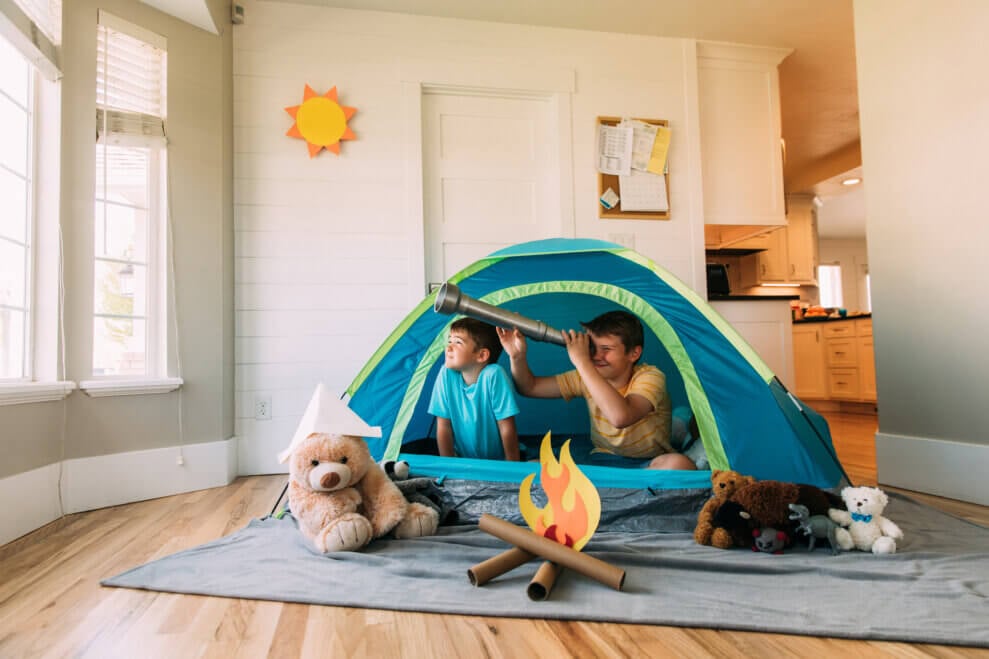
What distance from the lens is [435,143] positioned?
2838mm

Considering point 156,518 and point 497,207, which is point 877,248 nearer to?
point 497,207

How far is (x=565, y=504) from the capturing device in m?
1.20

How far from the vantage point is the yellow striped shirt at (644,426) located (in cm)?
175

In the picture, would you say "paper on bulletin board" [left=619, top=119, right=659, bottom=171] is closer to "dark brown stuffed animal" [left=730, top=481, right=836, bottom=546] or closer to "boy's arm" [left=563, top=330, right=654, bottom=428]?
"boy's arm" [left=563, top=330, right=654, bottom=428]

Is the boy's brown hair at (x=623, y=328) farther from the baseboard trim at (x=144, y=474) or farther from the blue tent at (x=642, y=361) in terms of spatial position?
the baseboard trim at (x=144, y=474)

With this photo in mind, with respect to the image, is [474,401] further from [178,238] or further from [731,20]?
[731,20]

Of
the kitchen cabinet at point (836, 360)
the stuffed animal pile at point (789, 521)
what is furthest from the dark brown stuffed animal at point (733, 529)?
the kitchen cabinet at point (836, 360)

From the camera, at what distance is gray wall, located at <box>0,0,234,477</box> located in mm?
1968

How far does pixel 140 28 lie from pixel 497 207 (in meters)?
1.58

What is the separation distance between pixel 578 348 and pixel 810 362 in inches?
194

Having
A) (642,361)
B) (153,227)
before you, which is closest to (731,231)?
(642,361)

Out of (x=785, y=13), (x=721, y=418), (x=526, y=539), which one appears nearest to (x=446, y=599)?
(x=526, y=539)

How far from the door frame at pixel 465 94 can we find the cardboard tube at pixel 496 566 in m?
1.64

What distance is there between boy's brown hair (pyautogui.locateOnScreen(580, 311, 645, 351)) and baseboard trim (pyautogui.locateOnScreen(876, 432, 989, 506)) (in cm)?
114
